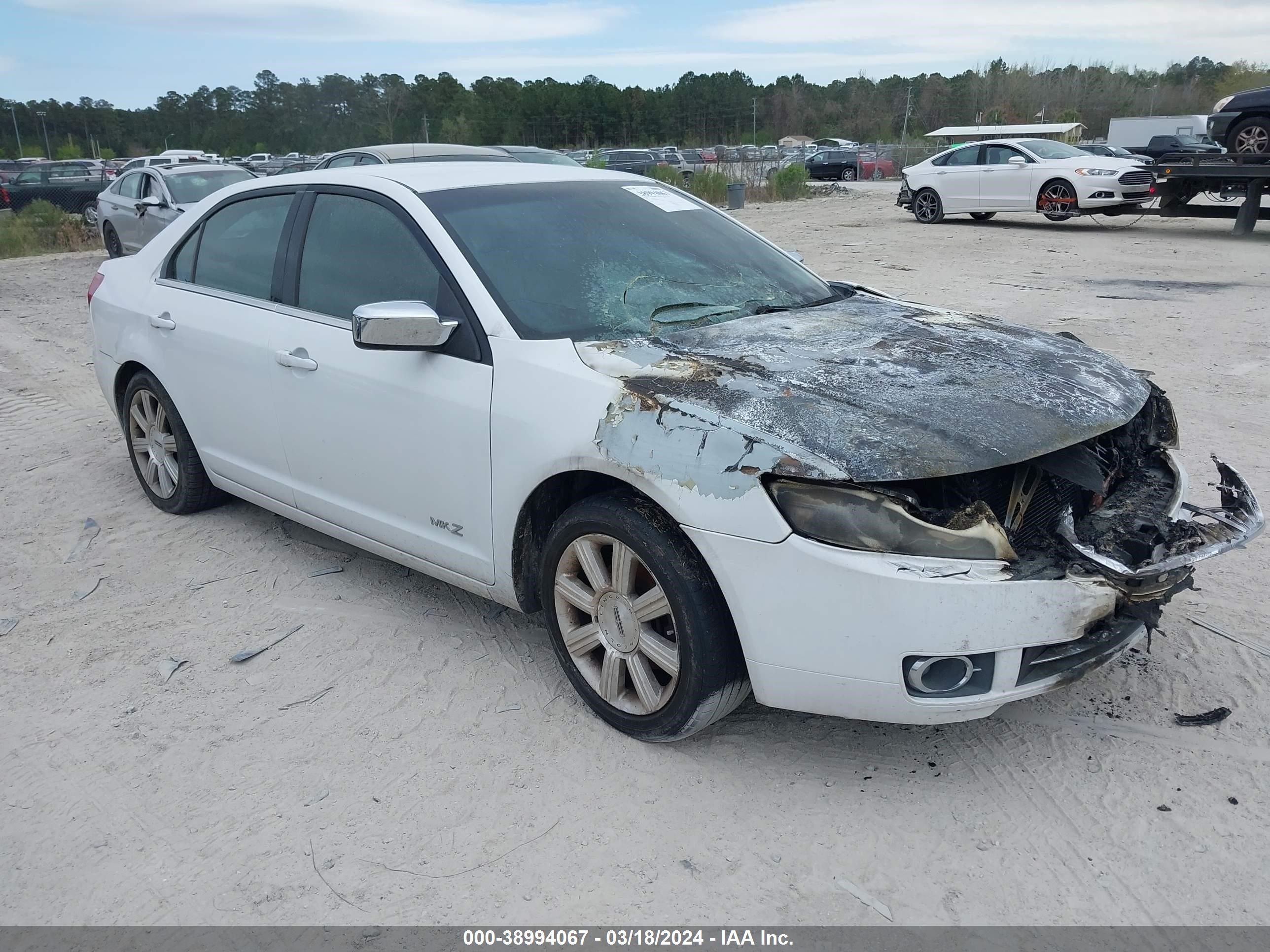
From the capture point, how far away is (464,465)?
329cm

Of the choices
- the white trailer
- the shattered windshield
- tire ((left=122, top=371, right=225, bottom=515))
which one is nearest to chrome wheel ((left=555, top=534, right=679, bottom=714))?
the shattered windshield

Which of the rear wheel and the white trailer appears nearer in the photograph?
the rear wheel

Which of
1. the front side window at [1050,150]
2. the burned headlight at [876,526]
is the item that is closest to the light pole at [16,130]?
the front side window at [1050,150]

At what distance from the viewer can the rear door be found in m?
4.09

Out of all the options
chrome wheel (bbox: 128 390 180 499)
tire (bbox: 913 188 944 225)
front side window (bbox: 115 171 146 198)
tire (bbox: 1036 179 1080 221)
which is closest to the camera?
chrome wheel (bbox: 128 390 180 499)

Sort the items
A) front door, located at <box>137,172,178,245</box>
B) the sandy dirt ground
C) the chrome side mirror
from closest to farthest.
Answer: the sandy dirt ground, the chrome side mirror, front door, located at <box>137,172,178,245</box>

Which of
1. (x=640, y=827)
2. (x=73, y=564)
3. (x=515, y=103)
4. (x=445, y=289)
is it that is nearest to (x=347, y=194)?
(x=445, y=289)

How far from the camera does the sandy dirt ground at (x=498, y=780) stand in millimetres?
2453

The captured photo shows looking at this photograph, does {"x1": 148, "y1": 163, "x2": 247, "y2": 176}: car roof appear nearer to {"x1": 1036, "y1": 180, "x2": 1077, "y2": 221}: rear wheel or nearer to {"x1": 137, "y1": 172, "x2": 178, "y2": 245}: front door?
{"x1": 137, "y1": 172, "x2": 178, "y2": 245}: front door

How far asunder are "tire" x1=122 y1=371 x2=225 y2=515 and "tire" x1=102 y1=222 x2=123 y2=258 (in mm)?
11584

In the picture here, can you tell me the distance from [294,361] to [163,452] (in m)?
1.56

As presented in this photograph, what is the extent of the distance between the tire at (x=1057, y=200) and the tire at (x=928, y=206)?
211cm

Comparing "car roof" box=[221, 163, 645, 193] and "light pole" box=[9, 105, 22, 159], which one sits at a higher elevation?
"car roof" box=[221, 163, 645, 193]

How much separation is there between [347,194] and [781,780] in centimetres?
274
